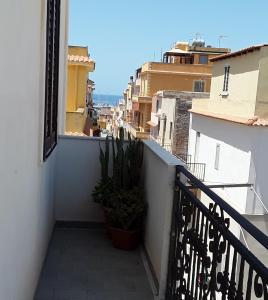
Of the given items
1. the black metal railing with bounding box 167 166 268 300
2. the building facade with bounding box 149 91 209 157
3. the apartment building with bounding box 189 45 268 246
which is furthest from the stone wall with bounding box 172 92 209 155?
the black metal railing with bounding box 167 166 268 300

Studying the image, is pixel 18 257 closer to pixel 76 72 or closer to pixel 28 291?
pixel 28 291

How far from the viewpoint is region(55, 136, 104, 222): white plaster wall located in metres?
4.77

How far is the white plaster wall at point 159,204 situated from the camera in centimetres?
316

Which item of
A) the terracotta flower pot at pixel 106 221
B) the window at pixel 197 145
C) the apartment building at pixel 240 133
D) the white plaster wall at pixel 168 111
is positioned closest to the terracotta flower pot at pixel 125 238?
the terracotta flower pot at pixel 106 221

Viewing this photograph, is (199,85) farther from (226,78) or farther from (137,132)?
(226,78)

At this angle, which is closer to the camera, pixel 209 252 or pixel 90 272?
pixel 209 252

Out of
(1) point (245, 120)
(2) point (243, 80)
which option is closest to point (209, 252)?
(1) point (245, 120)

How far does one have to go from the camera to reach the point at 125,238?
418 centimetres

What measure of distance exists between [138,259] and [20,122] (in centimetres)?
228

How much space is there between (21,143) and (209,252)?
1193mm

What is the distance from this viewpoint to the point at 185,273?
2766 millimetres

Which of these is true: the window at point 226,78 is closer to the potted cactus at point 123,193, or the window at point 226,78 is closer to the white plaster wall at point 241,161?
the white plaster wall at point 241,161

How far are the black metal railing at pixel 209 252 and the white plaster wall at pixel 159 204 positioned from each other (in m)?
0.08

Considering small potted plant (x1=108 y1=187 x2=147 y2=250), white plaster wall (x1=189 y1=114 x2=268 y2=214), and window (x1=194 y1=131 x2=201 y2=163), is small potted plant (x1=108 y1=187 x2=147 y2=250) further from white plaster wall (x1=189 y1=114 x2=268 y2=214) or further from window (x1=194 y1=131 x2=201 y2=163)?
window (x1=194 y1=131 x2=201 y2=163)
